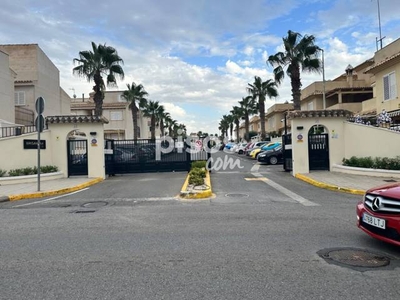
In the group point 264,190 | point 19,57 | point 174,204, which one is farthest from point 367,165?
point 19,57

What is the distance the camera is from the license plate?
457cm

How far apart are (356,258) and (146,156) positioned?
14.0m

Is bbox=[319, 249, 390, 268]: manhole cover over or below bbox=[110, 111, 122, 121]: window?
below

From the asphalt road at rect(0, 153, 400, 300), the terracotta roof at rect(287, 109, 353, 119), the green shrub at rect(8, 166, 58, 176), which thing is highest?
the terracotta roof at rect(287, 109, 353, 119)

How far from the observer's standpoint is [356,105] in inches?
1383

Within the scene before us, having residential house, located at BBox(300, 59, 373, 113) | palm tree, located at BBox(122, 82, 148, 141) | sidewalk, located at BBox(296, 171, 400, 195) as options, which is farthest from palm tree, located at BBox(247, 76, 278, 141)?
sidewalk, located at BBox(296, 171, 400, 195)

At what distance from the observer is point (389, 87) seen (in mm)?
22828

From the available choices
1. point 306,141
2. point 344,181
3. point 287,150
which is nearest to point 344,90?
point 287,150

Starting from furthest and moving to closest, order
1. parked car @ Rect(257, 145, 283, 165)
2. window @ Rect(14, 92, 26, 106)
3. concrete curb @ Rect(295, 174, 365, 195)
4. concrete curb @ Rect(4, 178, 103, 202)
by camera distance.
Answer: window @ Rect(14, 92, 26, 106), parked car @ Rect(257, 145, 283, 165), concrete curb @ Rect(4, 178, 103, 202), concrete curb @ Rect(295, 174, 365, 195)

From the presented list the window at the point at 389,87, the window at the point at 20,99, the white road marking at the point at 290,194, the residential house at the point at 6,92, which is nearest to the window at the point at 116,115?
the window at the point at 20,99

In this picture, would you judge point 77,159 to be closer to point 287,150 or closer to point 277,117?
point 287,150

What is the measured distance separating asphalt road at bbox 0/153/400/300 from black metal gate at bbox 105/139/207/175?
27.0ft

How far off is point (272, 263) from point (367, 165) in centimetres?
1168

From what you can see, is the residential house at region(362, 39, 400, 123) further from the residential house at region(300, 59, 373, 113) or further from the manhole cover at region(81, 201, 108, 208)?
the manhole cover at region(81, 201, 108, 208)
